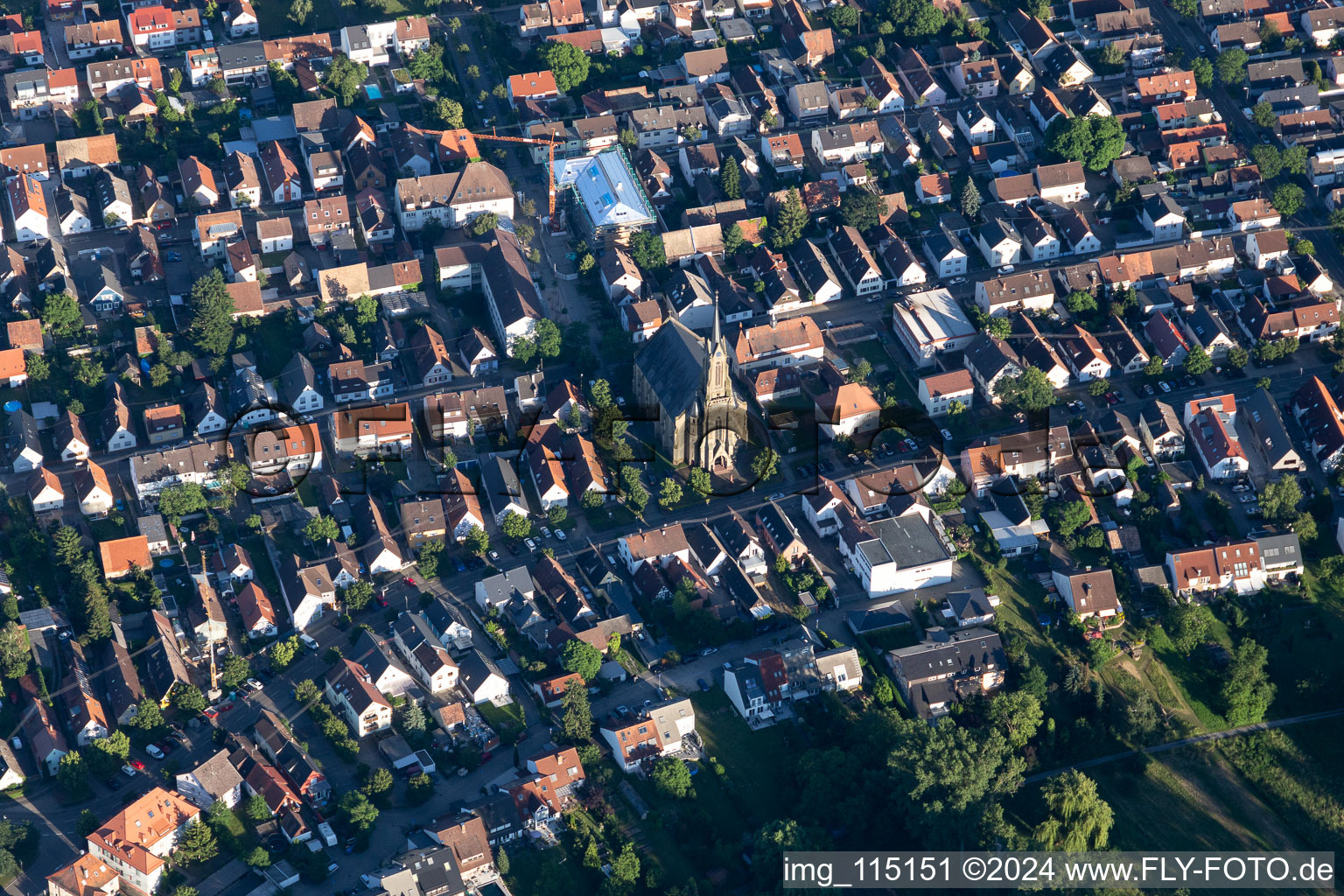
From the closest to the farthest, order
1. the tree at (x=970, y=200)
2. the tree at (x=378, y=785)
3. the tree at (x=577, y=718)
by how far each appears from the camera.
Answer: the tree at (x=378, y=785) < the tree at (x=577, y=718) < the tree at (x=970, y=200)

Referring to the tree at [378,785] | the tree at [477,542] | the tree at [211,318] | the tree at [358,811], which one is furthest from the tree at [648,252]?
the tree at [358,811]

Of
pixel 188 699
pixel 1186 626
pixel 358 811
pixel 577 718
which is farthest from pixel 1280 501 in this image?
pixel 188 699

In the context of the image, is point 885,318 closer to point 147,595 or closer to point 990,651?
point 990,651

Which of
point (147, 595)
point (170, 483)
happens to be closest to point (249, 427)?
point (170, 483)

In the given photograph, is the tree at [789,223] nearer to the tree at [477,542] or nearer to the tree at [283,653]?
the tree at [477,542]

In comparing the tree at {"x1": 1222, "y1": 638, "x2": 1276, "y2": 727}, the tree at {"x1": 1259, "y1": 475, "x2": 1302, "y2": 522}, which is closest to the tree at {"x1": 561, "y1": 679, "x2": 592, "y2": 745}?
the tree at {"x1": 1222, "y1": 638, "x2": 1276, "y2": 727}

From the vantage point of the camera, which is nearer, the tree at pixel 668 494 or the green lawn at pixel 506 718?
the green lawn at pixel 506 718

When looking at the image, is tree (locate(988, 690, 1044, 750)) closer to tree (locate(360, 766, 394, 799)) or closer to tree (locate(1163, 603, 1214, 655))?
tree (locate(1163, 603, 1214, 655))
